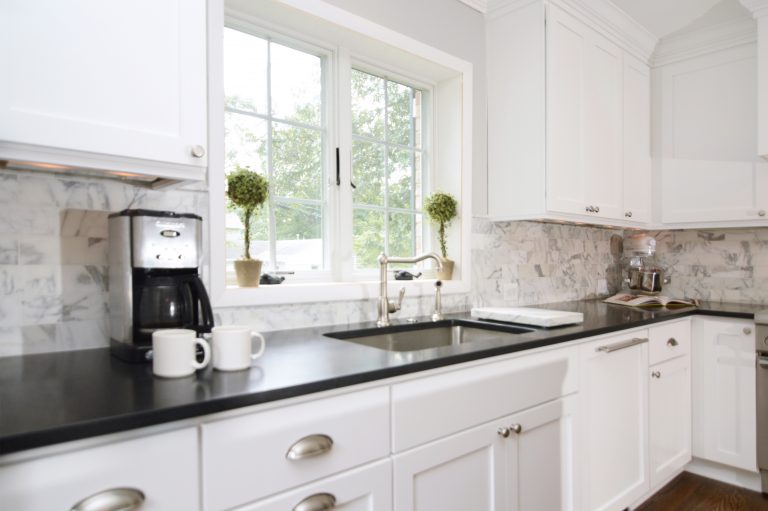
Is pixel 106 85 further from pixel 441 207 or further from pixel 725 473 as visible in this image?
pixel 725 473

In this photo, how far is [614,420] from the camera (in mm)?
2066

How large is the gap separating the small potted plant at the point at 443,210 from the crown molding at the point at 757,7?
1971 millimetres

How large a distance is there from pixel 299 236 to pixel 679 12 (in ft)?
8.58

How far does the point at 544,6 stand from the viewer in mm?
2363

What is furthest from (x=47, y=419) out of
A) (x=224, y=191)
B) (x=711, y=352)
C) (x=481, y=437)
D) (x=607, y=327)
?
(x=711, y=352)

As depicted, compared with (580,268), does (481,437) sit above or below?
below

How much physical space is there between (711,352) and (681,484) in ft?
2.41

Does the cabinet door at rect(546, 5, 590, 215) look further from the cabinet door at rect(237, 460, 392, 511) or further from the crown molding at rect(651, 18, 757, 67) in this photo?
the cabinet door at rect(237, 460, 392, 511)

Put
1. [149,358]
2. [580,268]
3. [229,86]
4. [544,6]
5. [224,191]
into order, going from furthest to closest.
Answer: [580,268] → [544,6] → [229,86] → [224,191] → [149,358]

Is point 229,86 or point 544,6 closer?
point 229,86

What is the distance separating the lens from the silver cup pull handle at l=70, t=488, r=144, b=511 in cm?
79

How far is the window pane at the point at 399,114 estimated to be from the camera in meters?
2.43

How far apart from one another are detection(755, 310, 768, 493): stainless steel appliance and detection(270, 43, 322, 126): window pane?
238cm

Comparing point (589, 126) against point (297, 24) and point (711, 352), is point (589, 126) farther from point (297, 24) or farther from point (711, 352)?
point (297, 24)
